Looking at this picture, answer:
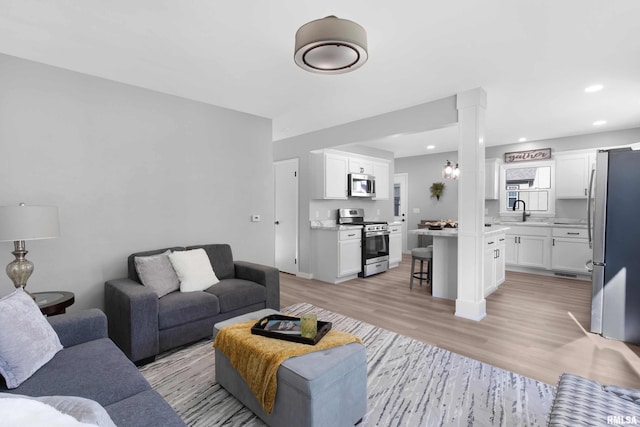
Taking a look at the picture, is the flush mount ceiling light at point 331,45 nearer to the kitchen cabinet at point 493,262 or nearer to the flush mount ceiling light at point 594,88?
the kitchen cabinet at point 493,262

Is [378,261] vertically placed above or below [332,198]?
below

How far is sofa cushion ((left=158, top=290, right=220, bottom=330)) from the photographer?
2.59 metres

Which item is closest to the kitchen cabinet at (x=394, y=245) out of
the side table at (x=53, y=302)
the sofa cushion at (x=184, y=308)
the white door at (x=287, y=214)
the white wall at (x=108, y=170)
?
the white door at (x=287, y=214)

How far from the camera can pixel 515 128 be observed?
16.8 ft

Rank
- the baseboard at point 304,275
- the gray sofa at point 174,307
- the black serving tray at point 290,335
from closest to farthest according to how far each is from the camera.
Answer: the black serving tray at point 290,335
the gray sofa at point 174,307
the baseboard at point 304,275

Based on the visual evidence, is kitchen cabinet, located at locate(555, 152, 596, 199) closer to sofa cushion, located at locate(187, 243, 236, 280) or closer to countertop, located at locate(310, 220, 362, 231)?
countertop, located at locate(310, 220, 362, 231)

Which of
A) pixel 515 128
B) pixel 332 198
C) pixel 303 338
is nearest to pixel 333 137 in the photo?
pixel 332 198

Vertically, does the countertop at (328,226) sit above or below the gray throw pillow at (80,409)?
above

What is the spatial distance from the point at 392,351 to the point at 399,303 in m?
1.36

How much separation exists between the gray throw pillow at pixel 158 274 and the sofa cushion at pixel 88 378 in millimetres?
1024

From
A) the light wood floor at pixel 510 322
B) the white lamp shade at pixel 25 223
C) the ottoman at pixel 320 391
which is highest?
the white lamp shade at pixel 25 223

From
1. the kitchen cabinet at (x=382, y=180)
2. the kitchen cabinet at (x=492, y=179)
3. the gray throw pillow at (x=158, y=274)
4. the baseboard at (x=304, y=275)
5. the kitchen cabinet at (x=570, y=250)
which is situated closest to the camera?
the gray throw pillow at (x=158, y=274)

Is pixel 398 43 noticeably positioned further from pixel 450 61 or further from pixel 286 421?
pixel 286 421

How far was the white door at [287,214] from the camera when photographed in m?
5.64
